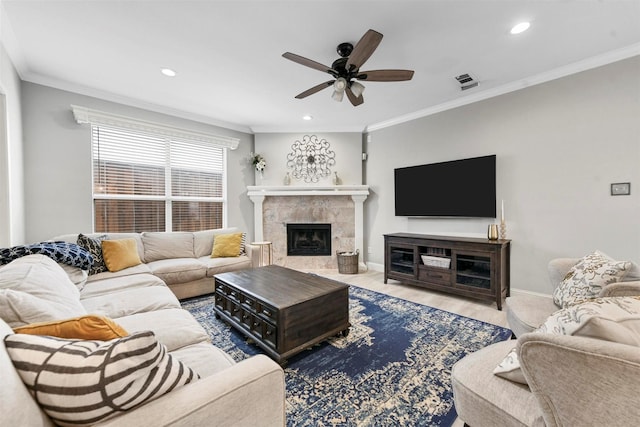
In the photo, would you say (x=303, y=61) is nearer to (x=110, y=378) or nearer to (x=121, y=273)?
(x=110, y=378)

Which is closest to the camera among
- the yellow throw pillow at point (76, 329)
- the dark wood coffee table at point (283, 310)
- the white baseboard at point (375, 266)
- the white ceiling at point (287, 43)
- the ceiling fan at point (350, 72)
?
the yellow throw pillow at point (76, 329)

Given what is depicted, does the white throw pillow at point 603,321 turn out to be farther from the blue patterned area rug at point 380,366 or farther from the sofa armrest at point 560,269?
the sofa armrest at point 560,269

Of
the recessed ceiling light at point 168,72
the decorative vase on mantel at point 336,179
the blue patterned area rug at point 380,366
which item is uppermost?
the recessed ceiling light at point 168,72

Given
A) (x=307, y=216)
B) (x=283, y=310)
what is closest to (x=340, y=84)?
(x=283, y=310)

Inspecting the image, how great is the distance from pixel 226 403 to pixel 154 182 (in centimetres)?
403

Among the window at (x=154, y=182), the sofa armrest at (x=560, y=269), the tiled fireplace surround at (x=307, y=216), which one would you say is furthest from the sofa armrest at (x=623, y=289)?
the window at (x=154, y=182)

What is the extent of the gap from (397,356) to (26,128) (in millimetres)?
4553

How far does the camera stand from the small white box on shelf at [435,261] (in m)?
3.28

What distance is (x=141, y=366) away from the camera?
71 cm

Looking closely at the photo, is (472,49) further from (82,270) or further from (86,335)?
(82,270)

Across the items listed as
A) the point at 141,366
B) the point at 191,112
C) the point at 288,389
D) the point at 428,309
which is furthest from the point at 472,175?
the point at 191,112

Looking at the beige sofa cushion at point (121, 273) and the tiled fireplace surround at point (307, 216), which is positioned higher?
the tiled fireplace surround at point (307, 216)

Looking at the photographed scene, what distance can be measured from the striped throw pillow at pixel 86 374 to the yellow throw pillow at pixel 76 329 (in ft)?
0.30

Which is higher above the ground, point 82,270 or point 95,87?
point 95,87
